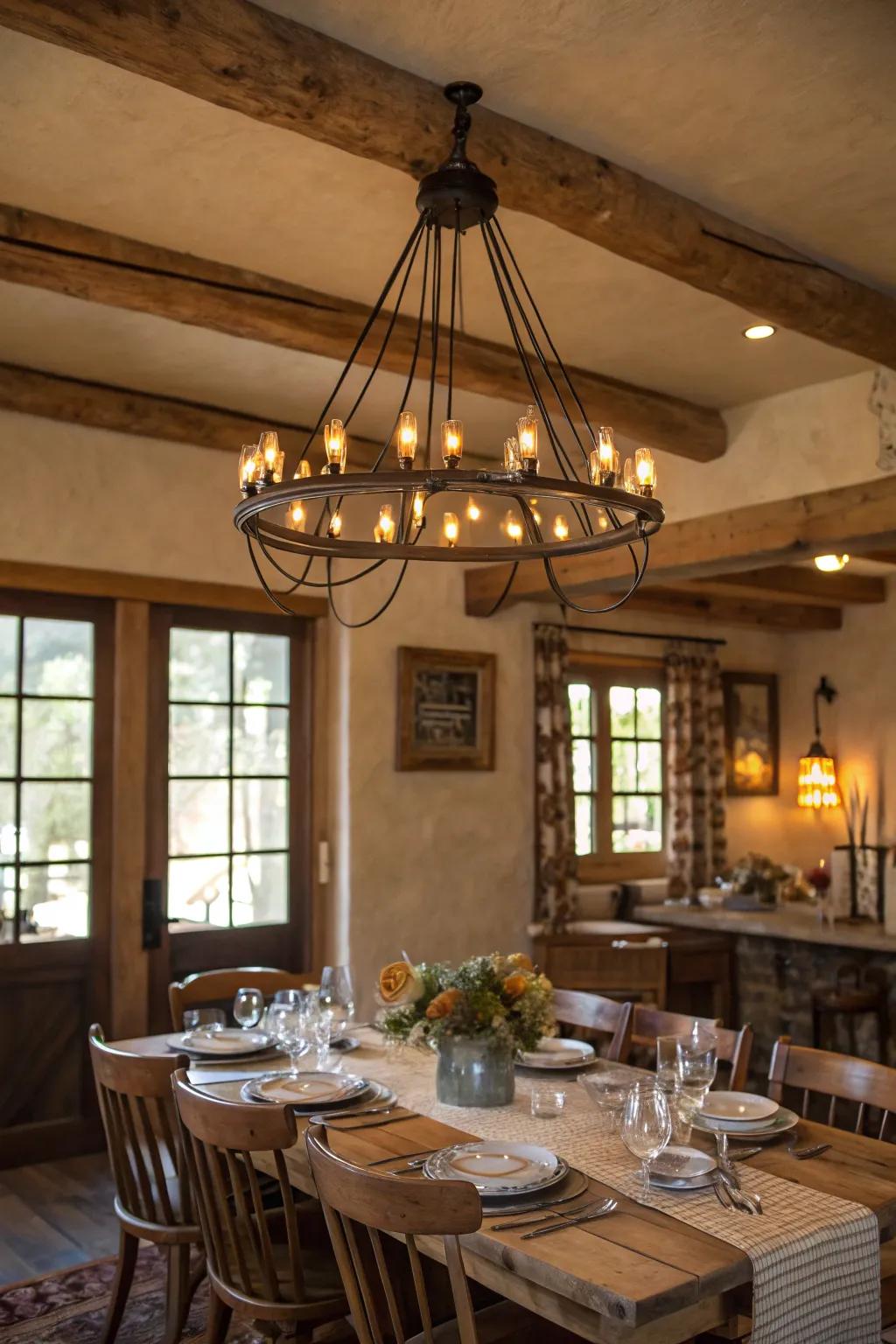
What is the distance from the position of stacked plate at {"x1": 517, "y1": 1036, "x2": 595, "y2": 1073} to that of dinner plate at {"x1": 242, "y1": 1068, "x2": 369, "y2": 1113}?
1.46 ft

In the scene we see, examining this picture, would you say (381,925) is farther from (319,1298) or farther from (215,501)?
(319,1298)

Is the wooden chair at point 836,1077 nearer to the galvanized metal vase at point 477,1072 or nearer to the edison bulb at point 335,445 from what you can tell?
the galvanized metal vase at point 477,1072

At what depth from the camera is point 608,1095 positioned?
255 cm

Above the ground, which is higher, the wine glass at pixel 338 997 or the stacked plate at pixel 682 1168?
the wine glass at pixel 338 997

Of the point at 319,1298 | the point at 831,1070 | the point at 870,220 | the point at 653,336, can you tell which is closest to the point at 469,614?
the point at 653,336

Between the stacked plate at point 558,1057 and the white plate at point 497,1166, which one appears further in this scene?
the stacked plate at point 558,1057

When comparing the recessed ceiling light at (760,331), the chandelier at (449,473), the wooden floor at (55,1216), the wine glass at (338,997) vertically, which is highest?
the recessed ceiling light at (760,331)

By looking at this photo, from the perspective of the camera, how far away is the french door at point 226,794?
5.24 meters

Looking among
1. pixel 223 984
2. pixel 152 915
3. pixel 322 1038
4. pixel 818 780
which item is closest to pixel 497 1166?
pixel 322 1038

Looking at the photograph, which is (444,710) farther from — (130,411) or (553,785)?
(130,411)

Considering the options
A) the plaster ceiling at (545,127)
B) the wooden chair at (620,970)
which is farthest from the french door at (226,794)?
the plaster ceiling at (545,127)

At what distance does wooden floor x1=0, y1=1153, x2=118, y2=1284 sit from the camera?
154 inches

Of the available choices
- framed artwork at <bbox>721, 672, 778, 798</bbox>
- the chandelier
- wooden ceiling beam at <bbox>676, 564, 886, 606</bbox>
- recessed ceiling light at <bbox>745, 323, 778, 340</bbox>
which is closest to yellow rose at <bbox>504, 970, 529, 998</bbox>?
the chandelier

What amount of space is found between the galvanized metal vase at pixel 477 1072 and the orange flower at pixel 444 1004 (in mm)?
119
